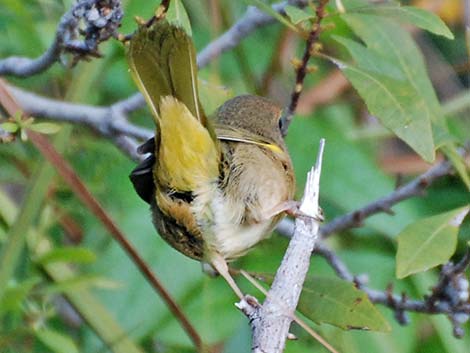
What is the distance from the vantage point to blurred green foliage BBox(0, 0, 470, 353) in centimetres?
305

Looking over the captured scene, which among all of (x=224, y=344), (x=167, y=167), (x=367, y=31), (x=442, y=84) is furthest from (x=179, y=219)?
(x=442, y=84)

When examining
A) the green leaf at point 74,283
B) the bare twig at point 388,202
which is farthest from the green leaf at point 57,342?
the bare twig at point 388,202

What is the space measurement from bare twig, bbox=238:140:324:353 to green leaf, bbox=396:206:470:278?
13.4 inches

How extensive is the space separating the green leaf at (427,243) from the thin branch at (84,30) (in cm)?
79

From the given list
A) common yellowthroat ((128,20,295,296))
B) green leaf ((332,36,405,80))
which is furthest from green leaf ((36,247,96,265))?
green leaf ((332,36,405,80))

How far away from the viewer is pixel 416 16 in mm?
2389

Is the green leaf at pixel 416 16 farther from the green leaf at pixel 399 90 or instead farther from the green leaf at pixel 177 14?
the green leaf at pixel 177 14

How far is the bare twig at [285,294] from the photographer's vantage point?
6.34 ft

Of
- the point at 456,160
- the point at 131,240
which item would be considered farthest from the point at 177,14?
the point at 131,240

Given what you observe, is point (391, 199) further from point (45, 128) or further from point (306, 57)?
point (45, 128)

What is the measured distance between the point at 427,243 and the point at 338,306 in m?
0.26

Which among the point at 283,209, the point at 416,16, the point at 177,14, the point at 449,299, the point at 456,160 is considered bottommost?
the point at 449,299

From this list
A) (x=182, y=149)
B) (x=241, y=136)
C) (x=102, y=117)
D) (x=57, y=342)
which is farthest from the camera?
(x=102, y=117)

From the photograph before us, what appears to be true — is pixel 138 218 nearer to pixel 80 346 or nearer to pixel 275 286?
pixel 80 346
